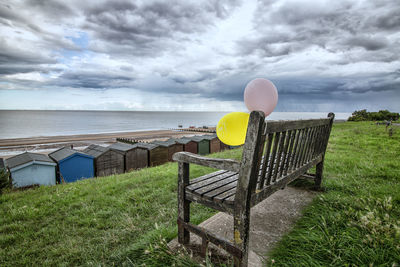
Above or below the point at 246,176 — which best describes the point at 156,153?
below

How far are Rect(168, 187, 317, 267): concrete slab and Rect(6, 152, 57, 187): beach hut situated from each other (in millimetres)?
9825

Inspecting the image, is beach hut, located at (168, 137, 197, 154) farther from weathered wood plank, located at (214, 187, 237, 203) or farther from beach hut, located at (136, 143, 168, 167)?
weathered wood plank, located at (214, 187, 237, 203)

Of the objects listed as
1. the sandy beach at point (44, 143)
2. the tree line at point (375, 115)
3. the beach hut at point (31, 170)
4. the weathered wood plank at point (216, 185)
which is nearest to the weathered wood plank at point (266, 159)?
the weathered wood plank at point (216, 185)

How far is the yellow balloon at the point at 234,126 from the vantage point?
287 cm

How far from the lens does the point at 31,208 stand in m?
3.89

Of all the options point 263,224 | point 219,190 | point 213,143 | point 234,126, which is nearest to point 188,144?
point 213,143

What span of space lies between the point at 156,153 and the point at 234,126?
450 inches

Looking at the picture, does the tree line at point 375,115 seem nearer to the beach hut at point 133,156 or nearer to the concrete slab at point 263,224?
the beach hut at point 133,156

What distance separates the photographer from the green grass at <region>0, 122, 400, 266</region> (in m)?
1.92

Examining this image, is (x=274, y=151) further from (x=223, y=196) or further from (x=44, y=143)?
(x=44, y=143)

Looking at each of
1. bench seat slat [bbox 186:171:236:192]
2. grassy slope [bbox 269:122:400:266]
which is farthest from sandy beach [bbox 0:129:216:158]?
grassy slope [bbox 269:122:400:266]

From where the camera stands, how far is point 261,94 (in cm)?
294

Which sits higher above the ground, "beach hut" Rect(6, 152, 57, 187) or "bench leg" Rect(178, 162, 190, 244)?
"bench leg" Rect(178, 162, 190, 244)

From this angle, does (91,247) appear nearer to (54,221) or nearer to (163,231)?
(163,231)
